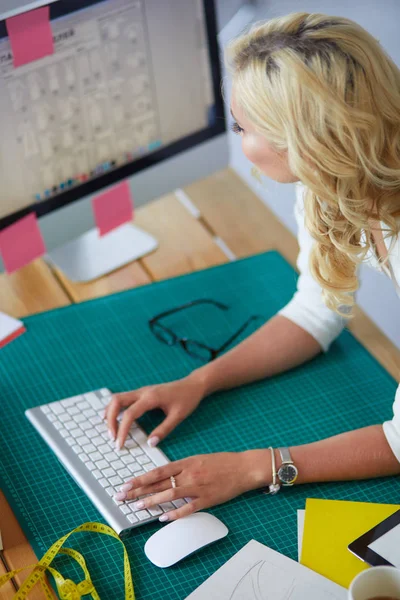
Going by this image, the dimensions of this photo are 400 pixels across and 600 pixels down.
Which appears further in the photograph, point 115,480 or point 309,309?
point 309,309

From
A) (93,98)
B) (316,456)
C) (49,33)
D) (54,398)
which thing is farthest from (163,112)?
(316,456)

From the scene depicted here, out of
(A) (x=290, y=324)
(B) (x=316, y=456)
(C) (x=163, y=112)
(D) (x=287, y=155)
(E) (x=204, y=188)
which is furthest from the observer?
(E) (x=204, y=188)

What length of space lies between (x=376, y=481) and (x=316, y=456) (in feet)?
0.31

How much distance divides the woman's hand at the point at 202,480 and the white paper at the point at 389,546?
0.59 ft

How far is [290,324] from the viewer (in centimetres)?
141

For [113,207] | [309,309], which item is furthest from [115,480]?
[113,207]

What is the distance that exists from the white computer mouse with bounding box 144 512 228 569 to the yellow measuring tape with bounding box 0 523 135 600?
0.13 ft

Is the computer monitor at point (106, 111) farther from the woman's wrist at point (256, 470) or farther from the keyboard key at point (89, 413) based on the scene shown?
the woman's wrist at point (256, 470)

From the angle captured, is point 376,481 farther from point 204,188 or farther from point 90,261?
point 204,188

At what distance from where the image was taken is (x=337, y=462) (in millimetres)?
1181

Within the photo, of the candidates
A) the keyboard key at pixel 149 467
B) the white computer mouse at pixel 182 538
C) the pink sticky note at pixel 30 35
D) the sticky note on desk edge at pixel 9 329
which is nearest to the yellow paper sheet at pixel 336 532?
the white computer mouse at pixel 182 538

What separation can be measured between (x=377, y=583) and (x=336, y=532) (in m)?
0.19

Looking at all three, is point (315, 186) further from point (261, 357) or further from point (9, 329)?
point (9, 329)

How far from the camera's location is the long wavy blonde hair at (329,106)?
1.01m
